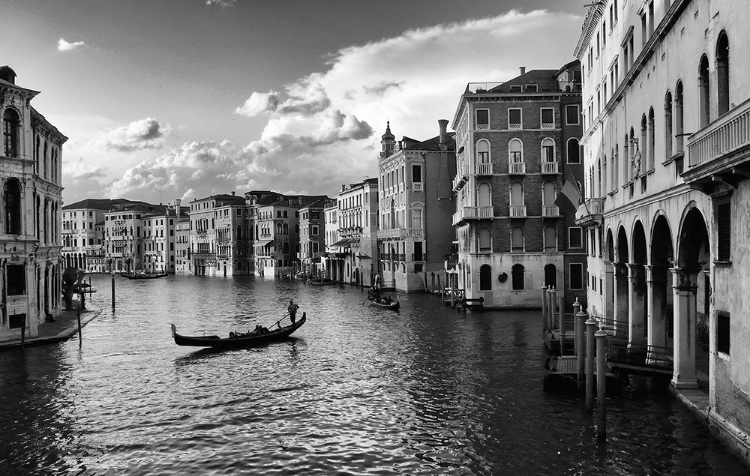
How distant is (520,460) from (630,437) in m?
2.76

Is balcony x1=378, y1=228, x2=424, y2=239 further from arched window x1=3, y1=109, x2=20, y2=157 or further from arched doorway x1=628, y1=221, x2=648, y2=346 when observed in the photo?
arched doorway x1=628, y1=221, x2=648, y2=346

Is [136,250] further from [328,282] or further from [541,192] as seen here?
[541,192]

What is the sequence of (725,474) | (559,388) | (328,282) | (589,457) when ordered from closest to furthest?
(725,474), (589,457), (559,388), (328,282)

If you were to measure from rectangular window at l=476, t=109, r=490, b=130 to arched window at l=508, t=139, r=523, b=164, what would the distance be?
181 cm

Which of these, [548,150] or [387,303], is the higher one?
[548,150]

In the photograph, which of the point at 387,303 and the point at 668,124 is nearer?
the point at 668,124

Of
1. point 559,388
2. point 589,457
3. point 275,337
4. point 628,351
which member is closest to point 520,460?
point 589,457

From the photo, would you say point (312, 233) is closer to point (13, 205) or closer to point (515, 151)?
point (515, 151)

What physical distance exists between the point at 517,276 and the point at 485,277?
6.31 ft

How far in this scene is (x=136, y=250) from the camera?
12531 centimetres

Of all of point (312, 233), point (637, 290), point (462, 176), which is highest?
point (462, 176)

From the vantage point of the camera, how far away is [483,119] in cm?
3916

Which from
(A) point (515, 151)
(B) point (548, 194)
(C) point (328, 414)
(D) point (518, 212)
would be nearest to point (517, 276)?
(D) point (518, 212)

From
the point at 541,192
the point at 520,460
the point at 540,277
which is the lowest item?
the point at 520,460
